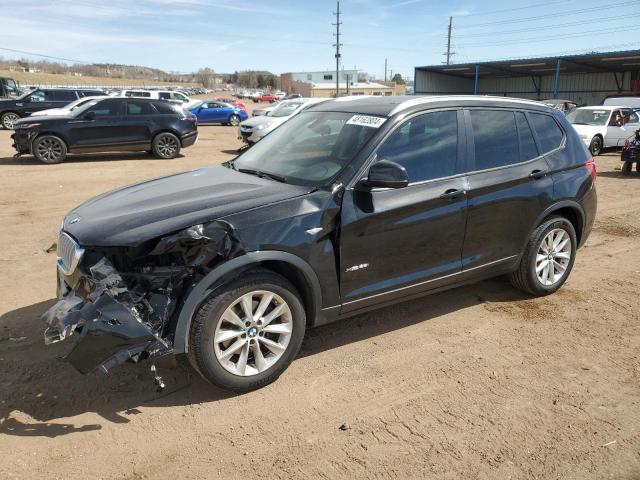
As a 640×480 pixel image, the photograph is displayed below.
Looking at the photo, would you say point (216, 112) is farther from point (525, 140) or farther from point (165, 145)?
point (525, 140)

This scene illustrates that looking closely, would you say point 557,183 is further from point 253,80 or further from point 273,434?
point 253,80

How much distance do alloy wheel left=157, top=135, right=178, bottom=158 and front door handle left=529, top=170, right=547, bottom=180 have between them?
1207 cm

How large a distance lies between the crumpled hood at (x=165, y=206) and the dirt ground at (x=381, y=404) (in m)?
1.05

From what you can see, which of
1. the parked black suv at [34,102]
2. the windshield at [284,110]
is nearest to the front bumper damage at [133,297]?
the windshield at [284,110]

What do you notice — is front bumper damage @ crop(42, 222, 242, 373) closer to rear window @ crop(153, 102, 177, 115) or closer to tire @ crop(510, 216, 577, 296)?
tire @ crop(510, 216, 577, 296)

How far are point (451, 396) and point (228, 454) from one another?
1467mm

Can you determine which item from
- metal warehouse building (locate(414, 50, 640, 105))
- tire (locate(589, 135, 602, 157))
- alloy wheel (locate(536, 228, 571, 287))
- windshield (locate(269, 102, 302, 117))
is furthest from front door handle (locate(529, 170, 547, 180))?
metal warehouse building (locate(414, 50, 640, 105))

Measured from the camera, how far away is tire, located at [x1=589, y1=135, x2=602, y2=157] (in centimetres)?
1667

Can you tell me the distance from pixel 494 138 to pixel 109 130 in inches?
471

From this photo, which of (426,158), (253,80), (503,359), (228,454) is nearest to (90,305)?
(228,454)

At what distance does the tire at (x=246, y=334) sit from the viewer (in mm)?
3062

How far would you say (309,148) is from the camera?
409 cm

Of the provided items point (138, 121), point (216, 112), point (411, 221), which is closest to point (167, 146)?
point (138, 121)

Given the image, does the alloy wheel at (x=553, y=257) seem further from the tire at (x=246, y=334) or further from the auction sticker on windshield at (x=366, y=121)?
the tire at (x=246, y=334)
